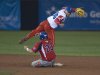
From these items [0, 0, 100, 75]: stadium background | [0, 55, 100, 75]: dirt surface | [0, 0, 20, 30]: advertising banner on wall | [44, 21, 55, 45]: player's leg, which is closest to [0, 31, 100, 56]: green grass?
[0, 0, 100, 75]: stadium background

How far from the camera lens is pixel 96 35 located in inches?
950

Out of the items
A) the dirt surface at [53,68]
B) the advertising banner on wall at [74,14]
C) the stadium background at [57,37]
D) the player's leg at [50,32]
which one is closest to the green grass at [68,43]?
the stadium background at [57,37]

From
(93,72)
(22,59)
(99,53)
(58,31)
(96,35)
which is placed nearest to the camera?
(93,72)

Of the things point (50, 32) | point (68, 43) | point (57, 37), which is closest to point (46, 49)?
point (50, 32)

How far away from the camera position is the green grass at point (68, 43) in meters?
17.3

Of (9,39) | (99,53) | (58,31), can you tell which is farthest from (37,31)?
(58,31)

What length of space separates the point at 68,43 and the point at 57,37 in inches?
106

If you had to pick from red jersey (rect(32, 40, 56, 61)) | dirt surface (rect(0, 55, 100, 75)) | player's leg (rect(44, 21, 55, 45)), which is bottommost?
dirt surface (rect(0, 55, 100, 75))

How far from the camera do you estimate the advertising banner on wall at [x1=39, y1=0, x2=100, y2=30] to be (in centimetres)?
2667

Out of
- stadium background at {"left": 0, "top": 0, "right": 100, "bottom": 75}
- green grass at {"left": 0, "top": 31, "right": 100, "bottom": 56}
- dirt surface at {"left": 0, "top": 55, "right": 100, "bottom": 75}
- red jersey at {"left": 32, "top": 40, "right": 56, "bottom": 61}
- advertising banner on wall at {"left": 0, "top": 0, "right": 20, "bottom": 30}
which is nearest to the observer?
dirt surface at {"left": 0, "top": 55, "right": 100, "bottom": 75}

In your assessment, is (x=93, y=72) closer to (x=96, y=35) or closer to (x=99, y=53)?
(x=99, y=53)

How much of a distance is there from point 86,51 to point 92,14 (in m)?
9.48

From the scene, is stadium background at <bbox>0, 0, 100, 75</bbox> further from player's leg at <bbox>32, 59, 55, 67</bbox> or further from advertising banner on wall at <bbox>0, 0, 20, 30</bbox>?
player's leg at <bbox>32, 59, 55, 67</bbox>

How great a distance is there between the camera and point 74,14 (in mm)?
26453
